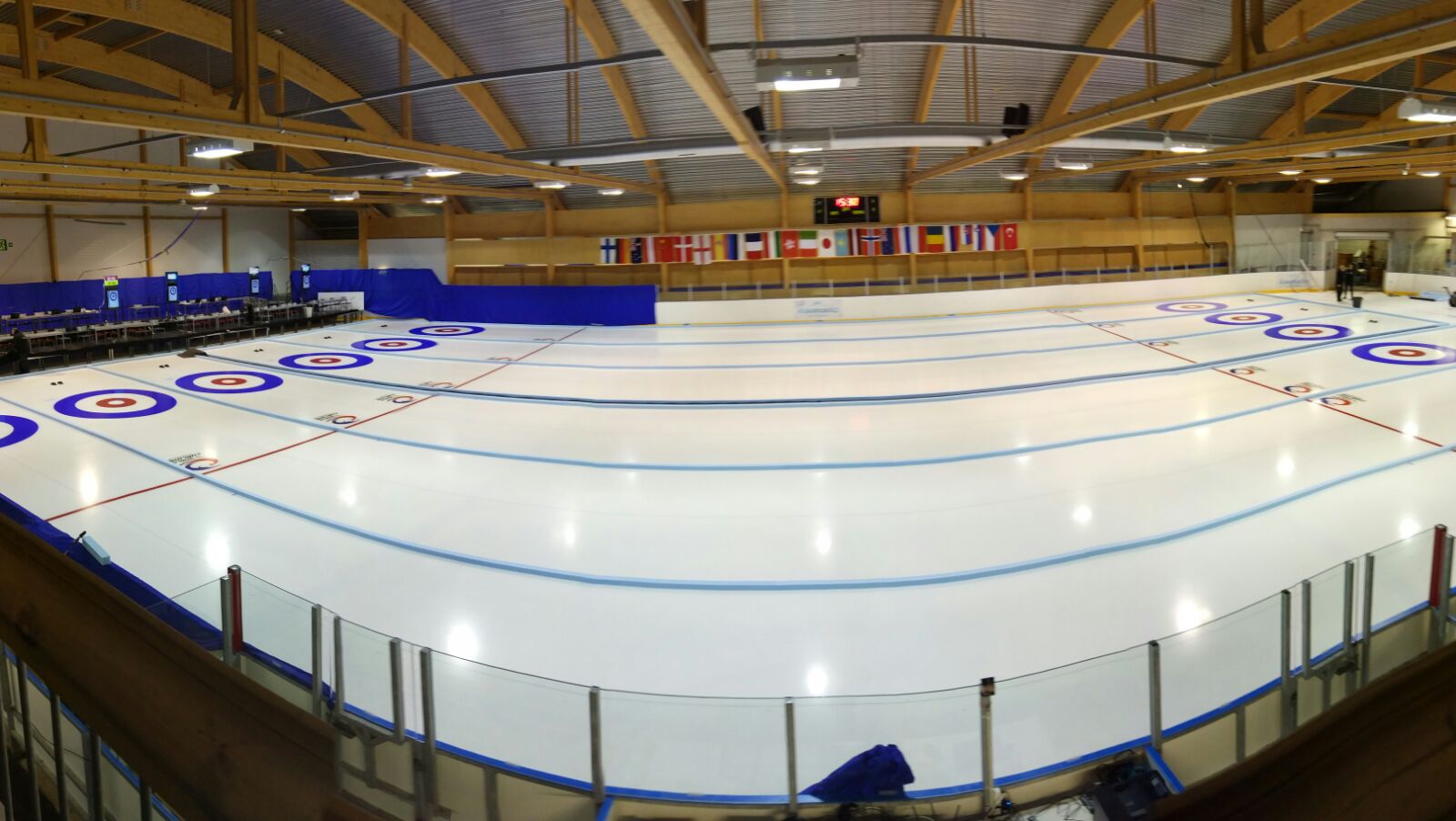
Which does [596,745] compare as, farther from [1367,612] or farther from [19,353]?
[19,353]

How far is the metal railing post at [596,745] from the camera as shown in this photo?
152 inches

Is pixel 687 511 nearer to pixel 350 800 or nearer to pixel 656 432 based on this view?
pixel 656 432

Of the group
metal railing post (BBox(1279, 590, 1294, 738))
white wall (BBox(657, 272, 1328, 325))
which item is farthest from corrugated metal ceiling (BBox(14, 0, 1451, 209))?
metal railing post (BBox(1279, 590, 1294, 738))

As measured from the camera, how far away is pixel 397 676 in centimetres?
417

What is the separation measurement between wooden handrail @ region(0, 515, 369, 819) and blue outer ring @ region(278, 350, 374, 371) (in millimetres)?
19414

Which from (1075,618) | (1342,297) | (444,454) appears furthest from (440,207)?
(1342,297)

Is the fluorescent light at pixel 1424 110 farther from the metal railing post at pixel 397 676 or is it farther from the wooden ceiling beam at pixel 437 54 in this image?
the wooden ceiling beam at pixel 437 54

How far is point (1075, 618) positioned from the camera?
631cm

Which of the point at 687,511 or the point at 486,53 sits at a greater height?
the point at 486,53

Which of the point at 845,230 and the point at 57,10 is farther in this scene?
the point at 845,230

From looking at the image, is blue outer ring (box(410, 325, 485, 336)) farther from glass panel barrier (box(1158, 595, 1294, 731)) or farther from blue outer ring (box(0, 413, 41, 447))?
glass panel barrier (box(1158, 595, 1294, 731))

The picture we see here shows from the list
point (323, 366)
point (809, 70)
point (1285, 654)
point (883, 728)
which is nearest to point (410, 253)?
point (323, 366)

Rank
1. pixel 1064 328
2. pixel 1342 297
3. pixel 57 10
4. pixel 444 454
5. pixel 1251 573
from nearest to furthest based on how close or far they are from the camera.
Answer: pixel 1251 573 → pixel 444 454 → pixel 57 10 → pixel 1064 328 → pixel 1342 297

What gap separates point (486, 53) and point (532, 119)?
3.57m
